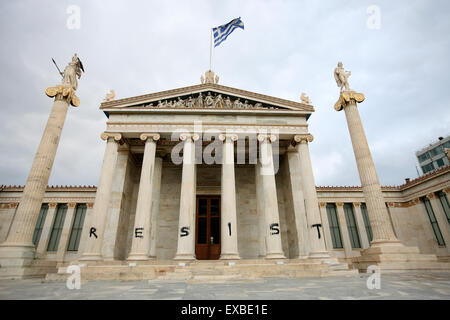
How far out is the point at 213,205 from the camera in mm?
21781

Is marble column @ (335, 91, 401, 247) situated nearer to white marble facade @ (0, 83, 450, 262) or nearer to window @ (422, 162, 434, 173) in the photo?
white marble facade @ (0, 83, 450, 262)

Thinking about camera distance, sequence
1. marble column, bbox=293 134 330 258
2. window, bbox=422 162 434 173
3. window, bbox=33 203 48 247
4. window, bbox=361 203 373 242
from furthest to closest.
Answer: window, bbox=422 162 434 173 < window, bbox=361 203 373 242 < window, bbox=33 203 48 247 < marble column, bbox=293 134 330 258

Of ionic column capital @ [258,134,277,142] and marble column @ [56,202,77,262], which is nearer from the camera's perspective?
ionic column capital @ [258,134,277,142]

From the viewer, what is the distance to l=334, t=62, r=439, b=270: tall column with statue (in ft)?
43.1

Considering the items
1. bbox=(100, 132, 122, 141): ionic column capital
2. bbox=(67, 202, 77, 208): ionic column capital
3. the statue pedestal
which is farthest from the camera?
bbox=(67, 202, 77, 208): ionic column capital

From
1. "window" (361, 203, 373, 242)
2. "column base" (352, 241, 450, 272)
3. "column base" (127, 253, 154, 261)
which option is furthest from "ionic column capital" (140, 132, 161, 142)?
"window" (361, 203, 373, 242)

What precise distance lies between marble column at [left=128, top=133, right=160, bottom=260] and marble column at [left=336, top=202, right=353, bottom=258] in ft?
64.0

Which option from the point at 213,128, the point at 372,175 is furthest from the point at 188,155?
the point at 372,175

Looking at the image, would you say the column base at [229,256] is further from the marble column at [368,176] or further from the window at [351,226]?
the window at [351,226]

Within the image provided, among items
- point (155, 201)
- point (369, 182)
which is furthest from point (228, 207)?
point (369, 182)

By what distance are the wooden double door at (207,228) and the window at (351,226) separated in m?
14.6

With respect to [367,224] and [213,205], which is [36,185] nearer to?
[213,205]
